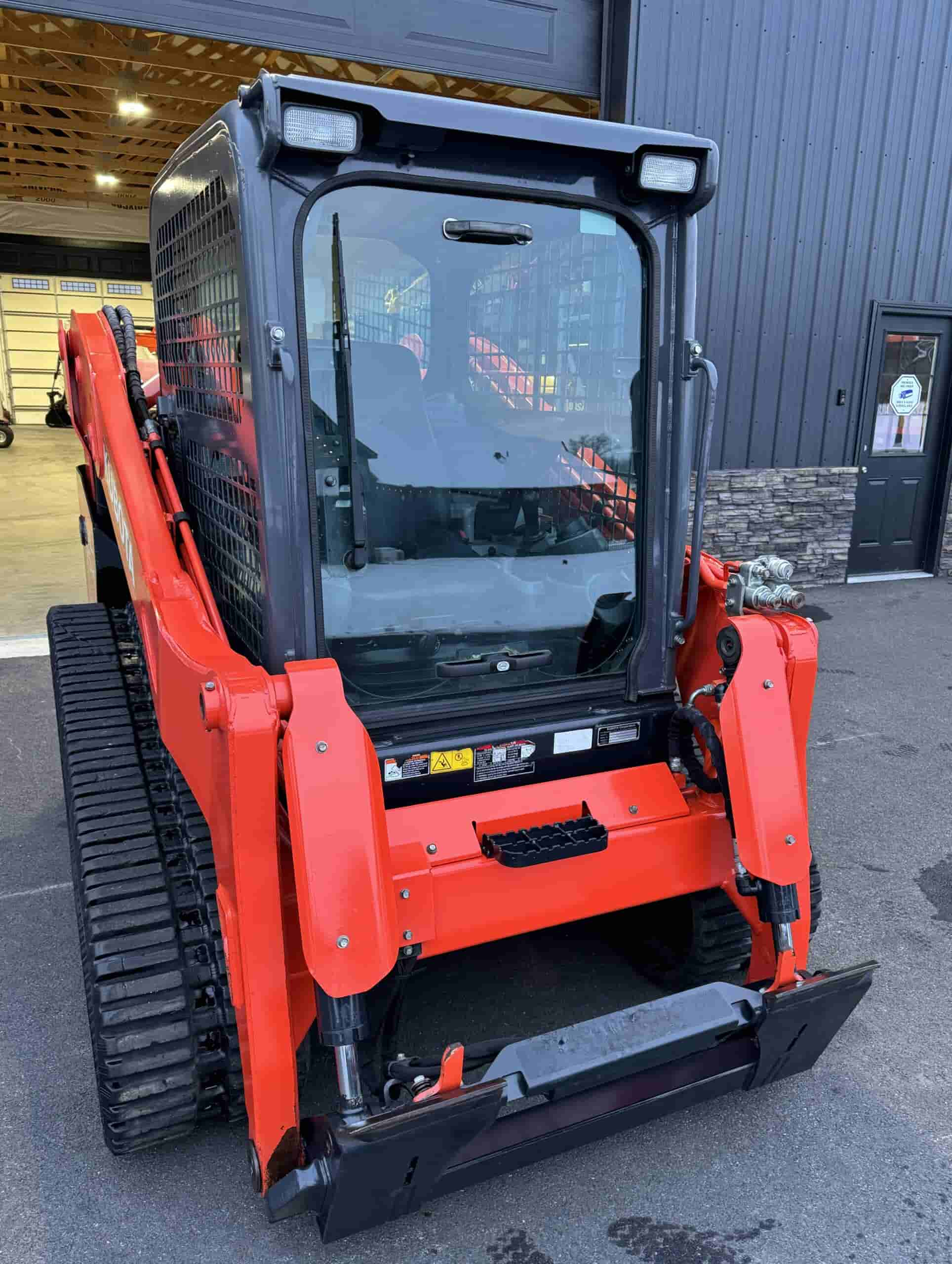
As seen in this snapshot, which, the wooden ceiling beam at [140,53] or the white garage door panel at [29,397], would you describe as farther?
the white garage door panel at [29,397]

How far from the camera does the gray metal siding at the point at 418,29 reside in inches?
228

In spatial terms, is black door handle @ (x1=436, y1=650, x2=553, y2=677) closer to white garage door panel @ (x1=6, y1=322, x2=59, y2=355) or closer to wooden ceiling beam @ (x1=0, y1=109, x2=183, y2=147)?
wooden ceiling beam @ (x1=0, y1=109, x2=183, y2=147)

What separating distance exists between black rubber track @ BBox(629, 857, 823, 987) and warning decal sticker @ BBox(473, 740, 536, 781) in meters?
0.70

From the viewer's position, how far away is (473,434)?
233 cm

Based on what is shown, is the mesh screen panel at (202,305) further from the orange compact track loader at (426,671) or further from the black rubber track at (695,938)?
the black rubber track at (695,938)

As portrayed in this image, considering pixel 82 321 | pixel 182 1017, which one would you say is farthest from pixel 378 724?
pixel 82 321

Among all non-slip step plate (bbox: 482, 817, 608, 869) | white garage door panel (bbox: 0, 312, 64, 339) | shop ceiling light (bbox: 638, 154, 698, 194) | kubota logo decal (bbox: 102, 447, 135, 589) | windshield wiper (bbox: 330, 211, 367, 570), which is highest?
white garage door panel (bbox: 0, 312, 64, 339)

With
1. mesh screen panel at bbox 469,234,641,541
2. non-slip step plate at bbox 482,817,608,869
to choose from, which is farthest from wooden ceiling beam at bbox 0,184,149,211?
non-slip step plate at bbox 482,817,608,869

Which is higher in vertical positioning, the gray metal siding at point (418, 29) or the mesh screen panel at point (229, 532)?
the gray metal siding at point (418, 29)

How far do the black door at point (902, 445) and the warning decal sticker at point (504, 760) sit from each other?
24.5 feet

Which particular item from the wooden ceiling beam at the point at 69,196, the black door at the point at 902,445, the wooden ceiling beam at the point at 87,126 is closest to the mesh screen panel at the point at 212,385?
the black door at the point at 902,445

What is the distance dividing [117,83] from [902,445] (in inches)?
325

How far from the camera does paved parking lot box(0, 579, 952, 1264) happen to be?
85.1 inches

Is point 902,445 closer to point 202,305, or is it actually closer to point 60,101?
point 202,305
